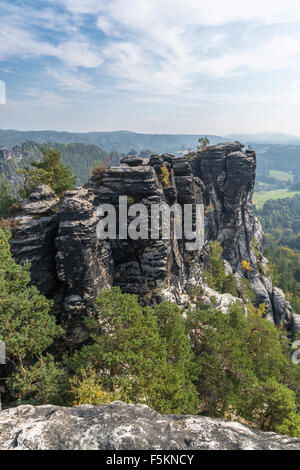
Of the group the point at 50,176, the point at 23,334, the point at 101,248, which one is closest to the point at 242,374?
the point at 23,334

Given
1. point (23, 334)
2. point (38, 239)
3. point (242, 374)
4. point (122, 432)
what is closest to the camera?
point (122, 432)

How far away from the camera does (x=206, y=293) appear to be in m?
40.4

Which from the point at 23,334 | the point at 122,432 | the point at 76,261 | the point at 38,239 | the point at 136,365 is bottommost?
the point at 136,365

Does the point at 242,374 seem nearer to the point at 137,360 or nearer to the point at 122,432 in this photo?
the point at 137,360

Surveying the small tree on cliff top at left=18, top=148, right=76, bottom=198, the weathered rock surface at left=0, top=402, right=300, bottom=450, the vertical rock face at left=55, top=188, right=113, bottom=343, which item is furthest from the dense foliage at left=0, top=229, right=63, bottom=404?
the small tree on cliff top at left=18, top=148, right=76, bottom=198

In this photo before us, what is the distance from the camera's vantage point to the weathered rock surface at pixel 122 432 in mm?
8430

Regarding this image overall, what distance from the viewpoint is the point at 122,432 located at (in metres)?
8.74

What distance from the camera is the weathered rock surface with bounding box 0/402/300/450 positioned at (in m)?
8.43

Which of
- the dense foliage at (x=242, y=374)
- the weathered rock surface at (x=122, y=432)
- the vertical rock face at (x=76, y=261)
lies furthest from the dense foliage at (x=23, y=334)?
the dense foliage at (x=242, y=374)

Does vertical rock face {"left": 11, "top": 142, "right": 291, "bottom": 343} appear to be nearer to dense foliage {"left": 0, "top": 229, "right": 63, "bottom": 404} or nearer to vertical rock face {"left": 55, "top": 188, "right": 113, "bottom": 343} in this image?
vertical rock face {"left": 55, "top": 188, "right": 113, "bottom": 343}

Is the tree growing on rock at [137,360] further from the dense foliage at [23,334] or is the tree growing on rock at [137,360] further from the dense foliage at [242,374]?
the dense foliage at [242,374]

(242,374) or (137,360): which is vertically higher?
(137,360)
